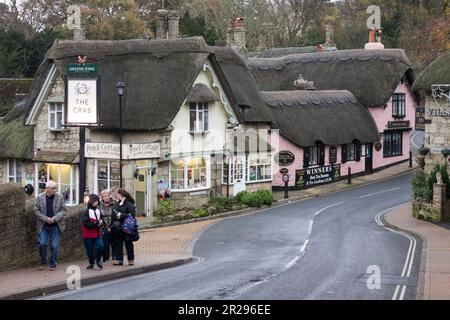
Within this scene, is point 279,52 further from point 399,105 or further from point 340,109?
point 340,109

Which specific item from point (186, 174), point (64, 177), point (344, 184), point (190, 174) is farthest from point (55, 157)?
point (344, 184)

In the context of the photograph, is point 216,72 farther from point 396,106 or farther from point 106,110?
point 396,106

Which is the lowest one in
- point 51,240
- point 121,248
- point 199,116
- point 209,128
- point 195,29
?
point 121,248

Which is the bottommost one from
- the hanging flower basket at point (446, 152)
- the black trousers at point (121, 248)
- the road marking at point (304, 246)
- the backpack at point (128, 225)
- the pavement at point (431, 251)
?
the road marking at point (304, 246)

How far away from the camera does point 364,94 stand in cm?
5378

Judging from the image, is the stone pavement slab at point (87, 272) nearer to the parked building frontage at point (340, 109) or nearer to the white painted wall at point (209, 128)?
the white painted wall at point (209, 128)

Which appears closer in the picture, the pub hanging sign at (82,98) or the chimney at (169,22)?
the pub hanging sign at (82,98)

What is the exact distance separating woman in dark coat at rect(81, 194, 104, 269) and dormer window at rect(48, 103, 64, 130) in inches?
798

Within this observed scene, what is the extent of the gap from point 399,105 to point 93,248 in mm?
41002

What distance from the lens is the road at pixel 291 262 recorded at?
16.1m

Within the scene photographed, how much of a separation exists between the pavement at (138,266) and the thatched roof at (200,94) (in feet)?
18.0

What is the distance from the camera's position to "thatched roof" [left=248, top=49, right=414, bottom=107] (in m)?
53.8

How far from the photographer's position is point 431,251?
921 inches

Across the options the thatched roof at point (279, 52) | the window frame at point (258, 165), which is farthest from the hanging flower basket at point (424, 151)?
the thatched roof at point (279, 52)
